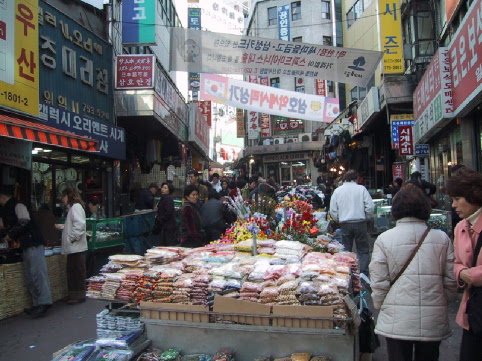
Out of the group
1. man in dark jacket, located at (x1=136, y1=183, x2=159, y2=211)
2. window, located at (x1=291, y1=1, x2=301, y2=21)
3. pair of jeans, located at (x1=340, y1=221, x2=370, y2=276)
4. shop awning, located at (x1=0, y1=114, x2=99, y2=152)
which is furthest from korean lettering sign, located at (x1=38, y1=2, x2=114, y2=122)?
window, located at (x1=291, y1=1, x2=301, y2=21)

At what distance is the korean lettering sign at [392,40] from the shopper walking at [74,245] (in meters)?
11.4

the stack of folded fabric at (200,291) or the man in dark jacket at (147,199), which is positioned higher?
the man in dark jacket at (147,199)

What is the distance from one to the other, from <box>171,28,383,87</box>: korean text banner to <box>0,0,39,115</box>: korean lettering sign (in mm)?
2800

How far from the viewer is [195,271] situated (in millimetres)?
4254

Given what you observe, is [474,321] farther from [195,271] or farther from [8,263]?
[8,263]

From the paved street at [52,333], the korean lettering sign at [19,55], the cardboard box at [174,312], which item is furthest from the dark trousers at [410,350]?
the korean lettering sign at [19,55]

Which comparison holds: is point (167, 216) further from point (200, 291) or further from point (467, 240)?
point (467, 240)

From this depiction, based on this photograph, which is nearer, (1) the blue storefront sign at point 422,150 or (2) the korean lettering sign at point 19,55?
(2) the korean lettering sign at point 19,55

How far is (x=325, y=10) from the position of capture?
132ft

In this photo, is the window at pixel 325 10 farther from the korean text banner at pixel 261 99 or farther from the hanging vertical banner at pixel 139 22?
the korean text banner at pixel 261 99

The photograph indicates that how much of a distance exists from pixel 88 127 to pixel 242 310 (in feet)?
27.3

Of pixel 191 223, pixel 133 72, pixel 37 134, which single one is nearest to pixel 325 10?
pixel 133 72

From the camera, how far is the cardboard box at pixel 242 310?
350 centimetres

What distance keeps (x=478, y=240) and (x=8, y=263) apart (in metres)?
6.26
